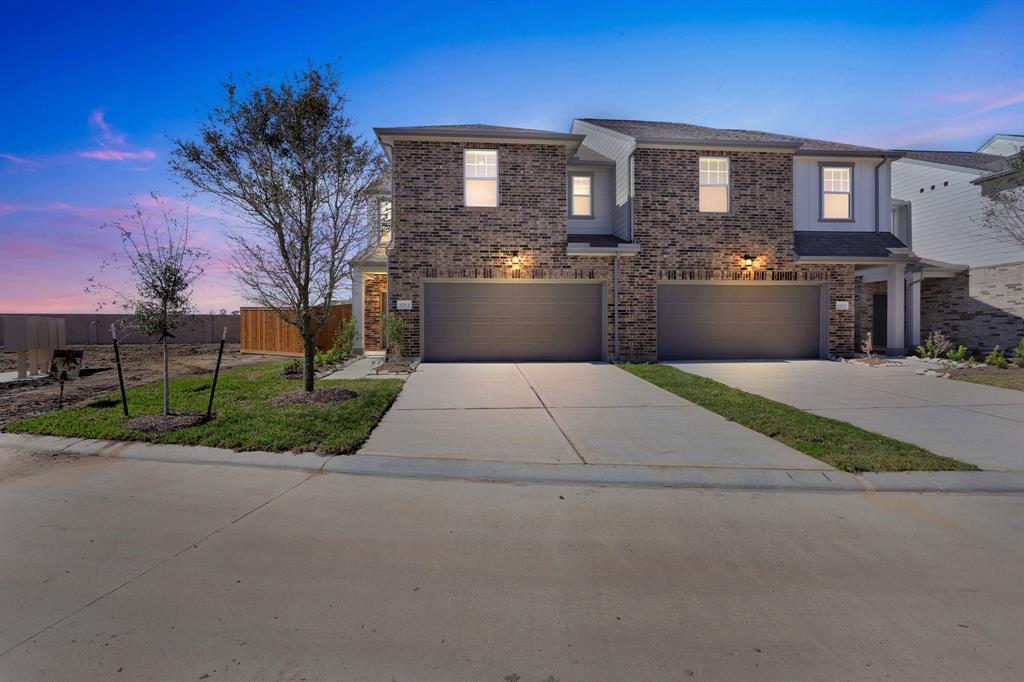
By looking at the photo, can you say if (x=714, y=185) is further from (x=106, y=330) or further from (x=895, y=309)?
(x=106, y=330)

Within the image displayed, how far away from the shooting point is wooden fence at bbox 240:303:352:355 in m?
18.3

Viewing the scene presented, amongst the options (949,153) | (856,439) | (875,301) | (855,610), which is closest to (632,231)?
(856,439)

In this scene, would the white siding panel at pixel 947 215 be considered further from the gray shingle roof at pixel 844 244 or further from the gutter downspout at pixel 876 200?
the gray shingle roof at pixel 844 244

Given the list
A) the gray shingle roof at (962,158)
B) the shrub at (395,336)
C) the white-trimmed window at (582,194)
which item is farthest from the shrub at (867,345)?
the shrub at (395,336)

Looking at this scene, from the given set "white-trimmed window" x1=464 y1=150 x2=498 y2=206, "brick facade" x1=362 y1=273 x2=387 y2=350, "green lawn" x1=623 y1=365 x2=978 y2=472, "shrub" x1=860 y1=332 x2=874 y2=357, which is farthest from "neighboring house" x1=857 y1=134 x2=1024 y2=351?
"brick facade" x1=362 y1=273 x2=387 y2=350

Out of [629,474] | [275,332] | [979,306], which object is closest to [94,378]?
[275,332]

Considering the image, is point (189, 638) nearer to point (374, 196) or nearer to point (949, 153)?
point (374, 196)

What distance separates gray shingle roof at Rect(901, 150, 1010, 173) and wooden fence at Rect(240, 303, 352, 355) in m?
20.9

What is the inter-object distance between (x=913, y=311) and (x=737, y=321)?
6.51 meters

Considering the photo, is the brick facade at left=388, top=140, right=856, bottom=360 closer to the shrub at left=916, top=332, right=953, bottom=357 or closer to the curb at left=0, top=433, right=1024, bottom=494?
the shrub at left=916, top=332, right=953, bottom=357

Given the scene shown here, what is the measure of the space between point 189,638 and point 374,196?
329 inches

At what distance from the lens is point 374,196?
386 inches

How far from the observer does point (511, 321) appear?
1445 cm

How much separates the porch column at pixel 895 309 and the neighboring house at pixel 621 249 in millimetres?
50
